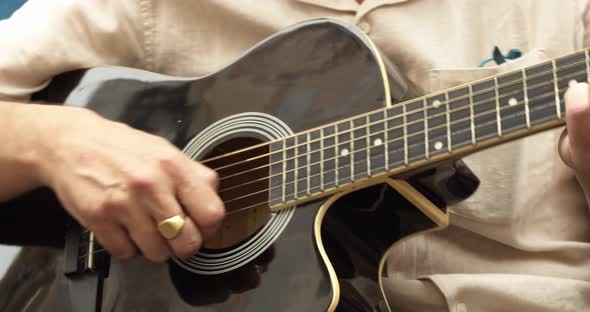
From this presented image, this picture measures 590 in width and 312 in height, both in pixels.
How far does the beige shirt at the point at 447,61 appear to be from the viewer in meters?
0.91

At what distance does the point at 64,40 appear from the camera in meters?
1.05

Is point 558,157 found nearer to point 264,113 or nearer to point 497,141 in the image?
point 497,141

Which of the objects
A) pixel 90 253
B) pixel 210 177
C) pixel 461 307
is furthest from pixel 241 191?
pixel 461 307

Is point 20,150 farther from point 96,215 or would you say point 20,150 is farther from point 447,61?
point 447,61

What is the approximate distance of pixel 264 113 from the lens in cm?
88

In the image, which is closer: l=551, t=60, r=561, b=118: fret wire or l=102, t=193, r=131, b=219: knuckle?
l=551, t=60, r=561, b=118: fret wire

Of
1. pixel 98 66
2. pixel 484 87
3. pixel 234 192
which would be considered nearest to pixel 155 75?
pixel 98 66

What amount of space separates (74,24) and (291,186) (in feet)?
1.58

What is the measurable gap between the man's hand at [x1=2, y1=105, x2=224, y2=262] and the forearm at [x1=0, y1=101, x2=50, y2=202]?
0.04 metres

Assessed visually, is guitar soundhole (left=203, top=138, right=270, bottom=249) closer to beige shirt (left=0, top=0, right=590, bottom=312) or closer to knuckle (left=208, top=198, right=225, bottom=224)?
knuckle (left=208, top=198, right=225, bottom=224)

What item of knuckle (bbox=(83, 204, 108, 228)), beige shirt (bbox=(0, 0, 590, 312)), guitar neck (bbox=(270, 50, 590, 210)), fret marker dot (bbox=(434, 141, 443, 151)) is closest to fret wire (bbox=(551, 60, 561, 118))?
guitar neck (bbox=(270, 50, 590, 210))

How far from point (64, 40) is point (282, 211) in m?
0.46

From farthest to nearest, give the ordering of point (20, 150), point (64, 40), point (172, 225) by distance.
Answer: point (64, 40)
point (20, 150)
point (172, 225)

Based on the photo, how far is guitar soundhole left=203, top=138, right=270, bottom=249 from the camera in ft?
2.84
